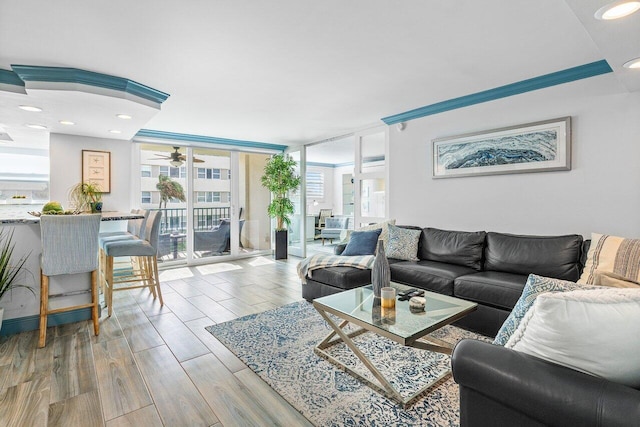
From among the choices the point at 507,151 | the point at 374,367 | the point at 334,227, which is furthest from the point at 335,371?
the point at 334,227

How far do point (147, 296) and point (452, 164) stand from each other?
4128 mm

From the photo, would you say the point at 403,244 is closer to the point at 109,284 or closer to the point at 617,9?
the point at 617,9

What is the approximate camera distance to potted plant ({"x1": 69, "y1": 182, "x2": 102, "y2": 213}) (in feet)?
12.4

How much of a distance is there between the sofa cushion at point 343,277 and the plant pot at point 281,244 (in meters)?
2.93

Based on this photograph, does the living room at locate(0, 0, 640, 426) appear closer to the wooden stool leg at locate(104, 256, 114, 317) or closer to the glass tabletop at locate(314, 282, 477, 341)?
the wooden stool leg at locate(104, 256, 114, 317)

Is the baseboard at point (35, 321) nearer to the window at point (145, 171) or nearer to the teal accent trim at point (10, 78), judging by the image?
the teal accent trim at point (10, 78)

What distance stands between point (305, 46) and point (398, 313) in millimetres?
2105

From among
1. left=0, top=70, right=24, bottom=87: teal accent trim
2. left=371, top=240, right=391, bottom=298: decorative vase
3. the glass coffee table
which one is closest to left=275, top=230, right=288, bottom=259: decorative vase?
the glass coffee table

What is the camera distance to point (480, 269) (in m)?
3.33

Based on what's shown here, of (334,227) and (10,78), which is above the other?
(10,78)

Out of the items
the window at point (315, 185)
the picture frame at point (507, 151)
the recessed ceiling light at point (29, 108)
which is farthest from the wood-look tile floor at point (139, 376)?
the window at point (315, 185)

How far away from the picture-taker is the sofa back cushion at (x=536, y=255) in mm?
2820

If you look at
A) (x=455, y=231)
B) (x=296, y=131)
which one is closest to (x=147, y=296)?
(x=296, y=131)

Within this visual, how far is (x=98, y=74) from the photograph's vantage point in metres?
2.91
